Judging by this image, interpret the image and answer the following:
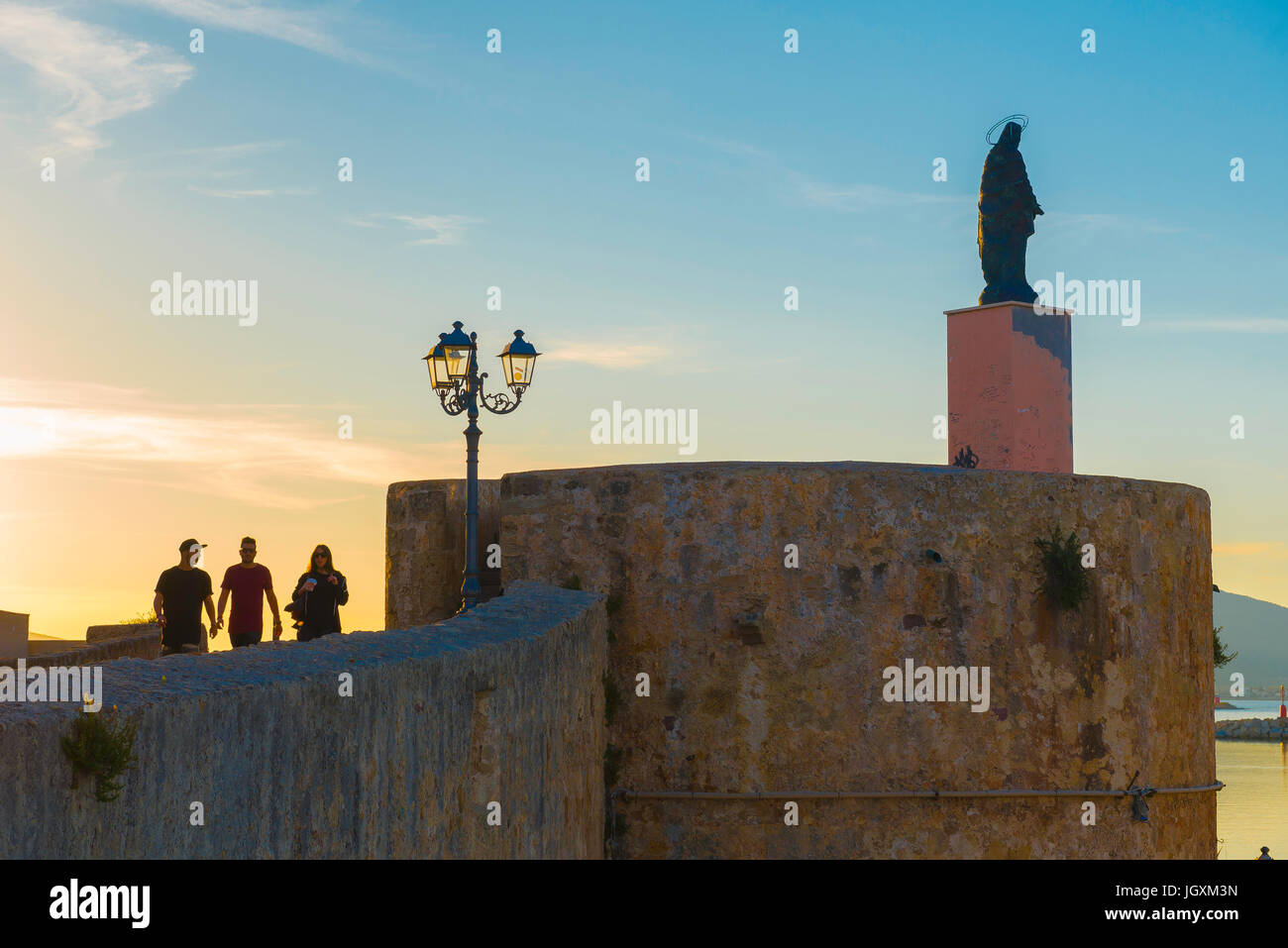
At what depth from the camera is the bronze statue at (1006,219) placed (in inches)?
747

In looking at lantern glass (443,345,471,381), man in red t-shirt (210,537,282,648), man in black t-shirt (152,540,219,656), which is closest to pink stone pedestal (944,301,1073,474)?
lantern glass (443,345,471,381)

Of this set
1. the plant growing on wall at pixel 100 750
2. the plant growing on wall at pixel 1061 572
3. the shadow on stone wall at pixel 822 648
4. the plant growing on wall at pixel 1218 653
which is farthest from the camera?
the plant growing on wall at pixel 1218 653

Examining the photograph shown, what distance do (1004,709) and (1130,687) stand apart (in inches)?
50.2

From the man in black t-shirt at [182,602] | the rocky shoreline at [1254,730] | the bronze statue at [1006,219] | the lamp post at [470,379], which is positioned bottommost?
the rocky shoreline at [1254,730]

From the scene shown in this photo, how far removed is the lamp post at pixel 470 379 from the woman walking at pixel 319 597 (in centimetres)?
108

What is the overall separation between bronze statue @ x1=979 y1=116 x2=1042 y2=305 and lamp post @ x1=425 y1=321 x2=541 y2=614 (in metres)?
8.03

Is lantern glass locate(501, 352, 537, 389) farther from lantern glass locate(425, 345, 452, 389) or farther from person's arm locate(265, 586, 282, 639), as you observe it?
person's arm locate(265, 586, 282, 639)

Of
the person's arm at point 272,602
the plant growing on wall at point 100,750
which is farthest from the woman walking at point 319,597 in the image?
the plant growing on wall at point 100,750

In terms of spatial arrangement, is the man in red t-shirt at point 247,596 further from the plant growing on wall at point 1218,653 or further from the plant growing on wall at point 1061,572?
the plant growing on wall at point 1218,653

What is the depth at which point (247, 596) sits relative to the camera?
1099 cm

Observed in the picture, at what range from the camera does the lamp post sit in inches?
466

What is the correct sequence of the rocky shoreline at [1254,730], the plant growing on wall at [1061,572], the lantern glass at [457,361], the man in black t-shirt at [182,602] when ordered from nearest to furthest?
the man in black t-shirt at [182,602], the plant growing on wall at [1061,572], the lantern glass at [457,361], the rocky shoreline at [1254,730]
